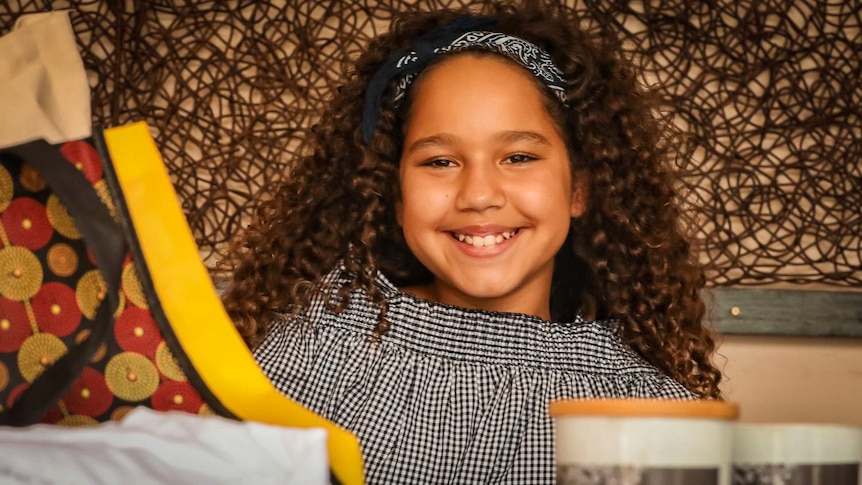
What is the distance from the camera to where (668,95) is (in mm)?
1617

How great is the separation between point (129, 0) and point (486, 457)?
1.10 m

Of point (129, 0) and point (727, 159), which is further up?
point (129, 0)

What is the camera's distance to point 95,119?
160 cm

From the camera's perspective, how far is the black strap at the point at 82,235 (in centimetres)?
56

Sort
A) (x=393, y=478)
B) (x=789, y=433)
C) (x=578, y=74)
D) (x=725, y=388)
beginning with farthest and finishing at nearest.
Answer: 1. (x=725, y=388)
2. (x=578, y=74)
3. (x=393, y=478)
4. (x=789, y=433)

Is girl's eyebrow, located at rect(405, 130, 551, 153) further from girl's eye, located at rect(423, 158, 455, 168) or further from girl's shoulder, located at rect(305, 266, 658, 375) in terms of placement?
girl's shoulder, located at rect(305, 266, 658, 375)

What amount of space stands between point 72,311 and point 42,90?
136 mm

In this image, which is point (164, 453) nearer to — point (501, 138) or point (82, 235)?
point (82, 235)

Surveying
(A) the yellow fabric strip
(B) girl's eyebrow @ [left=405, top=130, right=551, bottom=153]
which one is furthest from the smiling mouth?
(A) the yellow fabric strip

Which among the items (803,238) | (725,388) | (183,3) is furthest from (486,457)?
(183,3)

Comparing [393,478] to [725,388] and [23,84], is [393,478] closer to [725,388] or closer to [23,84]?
[23,84]

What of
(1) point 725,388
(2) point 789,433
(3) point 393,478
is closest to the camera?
(2) point 789,433

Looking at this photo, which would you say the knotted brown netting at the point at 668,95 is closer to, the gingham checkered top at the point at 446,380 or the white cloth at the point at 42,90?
the gingham checkered top at the point at 446,380

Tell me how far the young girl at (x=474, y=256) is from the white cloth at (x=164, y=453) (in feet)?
1.38
